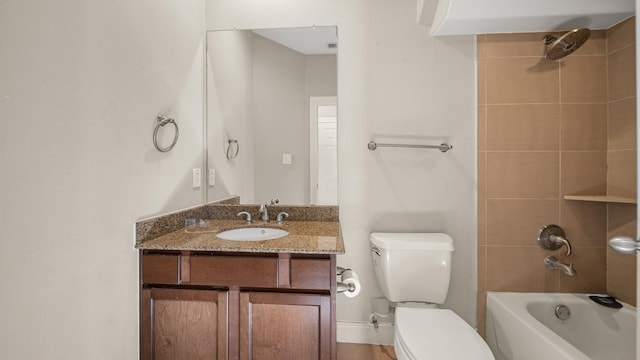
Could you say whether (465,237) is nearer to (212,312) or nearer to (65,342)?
(212,312)

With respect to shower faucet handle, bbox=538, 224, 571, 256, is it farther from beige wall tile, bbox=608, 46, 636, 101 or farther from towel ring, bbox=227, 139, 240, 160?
towel ring, bbox=227, 139, 240, 160

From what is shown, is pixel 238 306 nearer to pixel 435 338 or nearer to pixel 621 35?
pixel 435 338

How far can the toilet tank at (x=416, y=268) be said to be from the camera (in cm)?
162

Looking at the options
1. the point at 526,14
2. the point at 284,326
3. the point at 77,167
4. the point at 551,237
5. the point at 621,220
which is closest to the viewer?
the point at 77,167

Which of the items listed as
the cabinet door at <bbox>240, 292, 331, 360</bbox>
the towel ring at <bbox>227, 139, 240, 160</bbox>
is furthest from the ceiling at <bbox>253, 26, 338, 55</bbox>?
the cabinet door at <bbox>240, 292, 331, 360</bbox>

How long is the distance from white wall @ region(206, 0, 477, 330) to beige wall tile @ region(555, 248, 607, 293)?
60 cm

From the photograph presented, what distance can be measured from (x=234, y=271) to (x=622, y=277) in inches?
86.1

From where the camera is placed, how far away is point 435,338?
1271 mm

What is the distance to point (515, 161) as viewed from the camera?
5.94ft

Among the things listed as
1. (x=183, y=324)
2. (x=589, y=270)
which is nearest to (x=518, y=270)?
(x=589, y=270)

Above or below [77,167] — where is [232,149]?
above

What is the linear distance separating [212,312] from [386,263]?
0.94m

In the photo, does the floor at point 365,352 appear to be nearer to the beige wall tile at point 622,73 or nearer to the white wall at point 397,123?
the white wall at point 397,123

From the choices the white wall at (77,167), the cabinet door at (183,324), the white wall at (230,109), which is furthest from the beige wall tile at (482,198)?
the white wall at (77,167)
